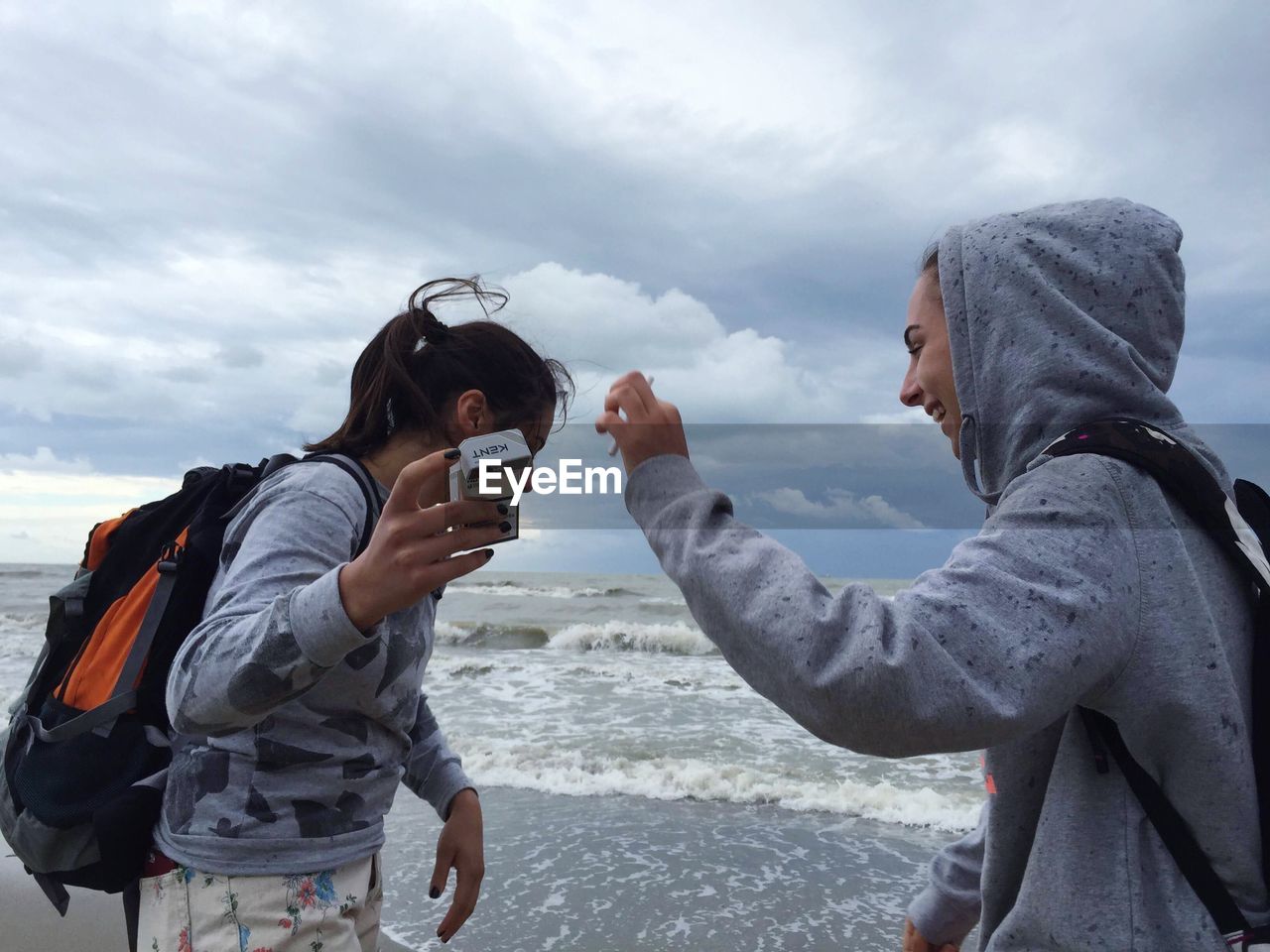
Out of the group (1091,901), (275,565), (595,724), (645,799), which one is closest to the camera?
(1091,901)

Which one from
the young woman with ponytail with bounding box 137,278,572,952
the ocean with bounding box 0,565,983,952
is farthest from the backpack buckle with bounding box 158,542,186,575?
the ocean with bounding box 0,565,983,952

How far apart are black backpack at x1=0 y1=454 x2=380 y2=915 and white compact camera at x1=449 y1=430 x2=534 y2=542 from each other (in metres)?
0.48

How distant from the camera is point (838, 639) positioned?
3.25ft

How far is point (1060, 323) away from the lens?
1217 millimetres

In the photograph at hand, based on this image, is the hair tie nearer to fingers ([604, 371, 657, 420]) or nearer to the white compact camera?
the white compact camera

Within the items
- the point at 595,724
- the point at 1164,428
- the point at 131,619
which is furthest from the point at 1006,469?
the point at 595,724

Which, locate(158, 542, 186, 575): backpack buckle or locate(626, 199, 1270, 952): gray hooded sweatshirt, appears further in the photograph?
locate(158, 542, 186, 575): backpack buckle

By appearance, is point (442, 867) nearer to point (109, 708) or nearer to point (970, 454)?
point (109, 708)

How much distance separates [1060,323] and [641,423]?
0.61 metres

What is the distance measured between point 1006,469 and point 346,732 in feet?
4.23

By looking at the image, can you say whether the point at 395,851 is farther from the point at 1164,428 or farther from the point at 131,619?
the point at 1164,428

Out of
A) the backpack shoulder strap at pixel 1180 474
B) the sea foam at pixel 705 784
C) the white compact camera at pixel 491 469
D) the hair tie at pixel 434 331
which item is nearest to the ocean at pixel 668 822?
the sea foam at pixel 705 784

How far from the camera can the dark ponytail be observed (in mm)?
1878

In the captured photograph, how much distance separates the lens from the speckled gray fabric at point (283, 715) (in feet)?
4.51
